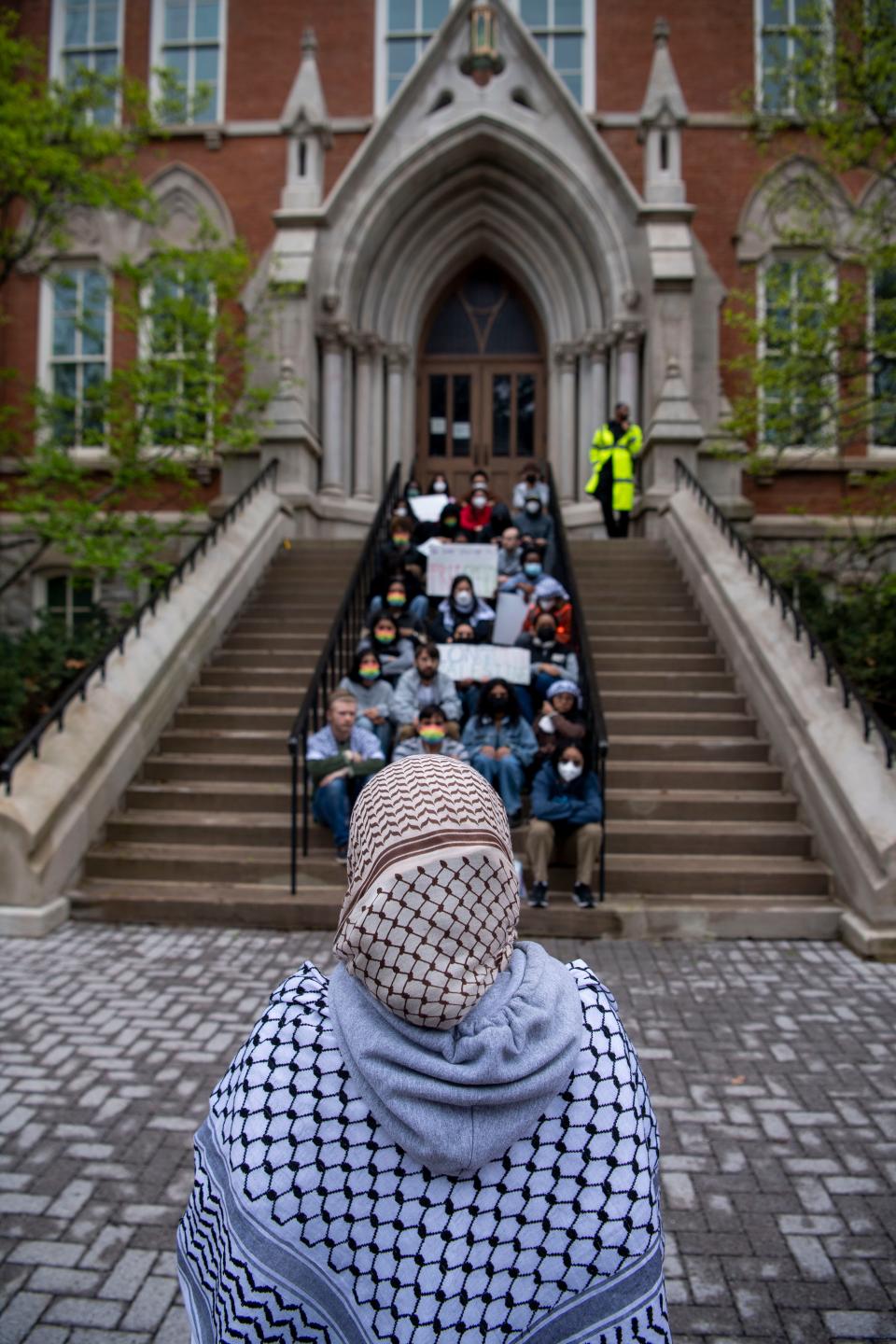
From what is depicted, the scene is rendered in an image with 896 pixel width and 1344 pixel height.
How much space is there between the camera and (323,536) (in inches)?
563

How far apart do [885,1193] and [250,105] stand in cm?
1842

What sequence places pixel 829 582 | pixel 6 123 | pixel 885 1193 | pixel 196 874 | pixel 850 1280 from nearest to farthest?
pixel 850 1280
pixel 885 1193
pixel 196 874
pixel 6 123
pixel 829 582

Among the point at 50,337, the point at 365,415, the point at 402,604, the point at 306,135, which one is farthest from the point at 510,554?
the point at 50,337

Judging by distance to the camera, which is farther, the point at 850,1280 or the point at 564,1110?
the point at 850,1280

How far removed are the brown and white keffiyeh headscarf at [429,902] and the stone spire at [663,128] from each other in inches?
596

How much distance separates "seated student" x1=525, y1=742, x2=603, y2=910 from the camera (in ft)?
20.9

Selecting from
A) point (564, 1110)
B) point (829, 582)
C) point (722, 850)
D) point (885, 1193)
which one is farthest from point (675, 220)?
point (564, 1110)

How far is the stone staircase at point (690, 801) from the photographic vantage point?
627cm

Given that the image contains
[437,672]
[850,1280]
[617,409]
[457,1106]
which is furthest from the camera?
[617,409]

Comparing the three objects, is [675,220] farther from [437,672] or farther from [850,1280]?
[850,1280]

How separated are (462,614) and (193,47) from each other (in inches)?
541

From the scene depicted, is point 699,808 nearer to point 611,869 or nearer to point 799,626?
point 611,869

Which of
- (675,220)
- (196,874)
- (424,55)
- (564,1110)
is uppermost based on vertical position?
(424,55)

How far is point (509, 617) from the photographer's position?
9844 millimetres
